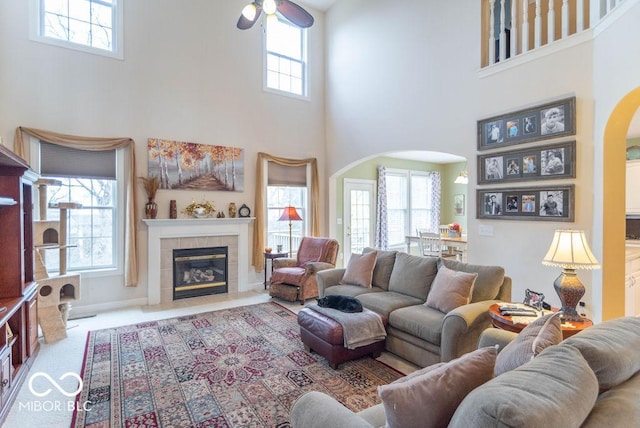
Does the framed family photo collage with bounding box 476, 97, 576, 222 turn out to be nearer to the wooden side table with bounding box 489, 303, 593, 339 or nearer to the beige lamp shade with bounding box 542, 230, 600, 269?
the beige lamp shade with bounding box 542, 230, 600, 269

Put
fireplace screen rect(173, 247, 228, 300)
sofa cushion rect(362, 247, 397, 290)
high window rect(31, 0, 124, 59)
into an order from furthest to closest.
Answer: fireplace screen rect(173, 247, 228, 300)
high window rect(31, 0, 124, 59)
sofa cushion rect(362, 247, 397, 290)

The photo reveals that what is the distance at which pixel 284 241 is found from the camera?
6.62m

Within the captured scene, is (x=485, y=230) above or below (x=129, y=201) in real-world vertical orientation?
below

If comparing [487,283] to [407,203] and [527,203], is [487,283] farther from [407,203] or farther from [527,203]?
[407,203]

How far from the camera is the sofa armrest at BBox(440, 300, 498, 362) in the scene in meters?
2.55

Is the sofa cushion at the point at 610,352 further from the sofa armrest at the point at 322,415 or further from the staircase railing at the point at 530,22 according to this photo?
the staircase railing at the point at 530,22

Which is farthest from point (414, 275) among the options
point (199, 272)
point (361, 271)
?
point (199, 272)

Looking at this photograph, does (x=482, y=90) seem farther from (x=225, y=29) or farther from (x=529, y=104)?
(x=225, y=29)

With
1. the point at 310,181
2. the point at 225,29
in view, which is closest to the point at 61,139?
the point at 225,29

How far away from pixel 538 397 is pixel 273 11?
12.7 feet

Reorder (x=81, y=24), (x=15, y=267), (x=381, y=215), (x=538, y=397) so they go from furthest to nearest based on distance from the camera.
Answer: (x=381, y=215), (x=81, y=24), (x=15, y=267), (x=538, y=397)

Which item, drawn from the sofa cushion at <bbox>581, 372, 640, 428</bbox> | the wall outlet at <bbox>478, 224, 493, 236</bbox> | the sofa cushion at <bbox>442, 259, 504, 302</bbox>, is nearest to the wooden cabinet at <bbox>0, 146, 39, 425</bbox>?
the sofa cushion at <bbox>581, 372, 640, 428</bbox>

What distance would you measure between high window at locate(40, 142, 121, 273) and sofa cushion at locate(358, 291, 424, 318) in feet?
12.5

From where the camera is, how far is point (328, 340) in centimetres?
290
